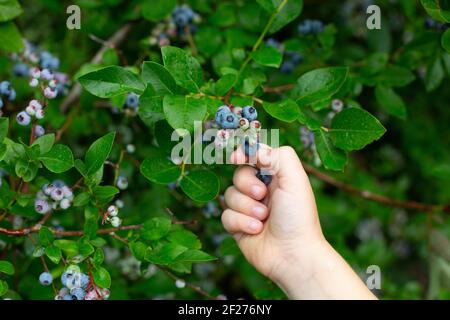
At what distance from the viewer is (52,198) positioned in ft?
4.01

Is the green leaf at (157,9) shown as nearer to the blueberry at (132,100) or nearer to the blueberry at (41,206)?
the blueberry at (132,100)

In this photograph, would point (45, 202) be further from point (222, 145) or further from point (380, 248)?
point (380, 248)

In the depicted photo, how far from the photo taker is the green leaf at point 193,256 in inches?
43.1

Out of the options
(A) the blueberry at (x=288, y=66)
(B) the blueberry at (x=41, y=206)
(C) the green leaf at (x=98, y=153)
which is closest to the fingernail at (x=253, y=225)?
(C) the green leaf at (x=98, y=153)

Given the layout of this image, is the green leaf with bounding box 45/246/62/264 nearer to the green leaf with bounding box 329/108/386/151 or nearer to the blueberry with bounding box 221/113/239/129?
the blueberry with bounding box 221/113/239/129

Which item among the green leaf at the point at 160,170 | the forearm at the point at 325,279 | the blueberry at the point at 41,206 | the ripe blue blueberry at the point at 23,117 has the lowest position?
the forearm at the point at 325,279

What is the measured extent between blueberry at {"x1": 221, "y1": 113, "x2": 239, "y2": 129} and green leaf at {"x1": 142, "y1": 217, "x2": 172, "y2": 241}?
265mm

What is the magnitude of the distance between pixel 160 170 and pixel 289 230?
0.92 ft

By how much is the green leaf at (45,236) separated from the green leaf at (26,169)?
0.11 m

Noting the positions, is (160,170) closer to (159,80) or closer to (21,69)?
(159,80)

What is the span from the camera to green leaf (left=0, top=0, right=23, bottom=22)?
1.45 meters

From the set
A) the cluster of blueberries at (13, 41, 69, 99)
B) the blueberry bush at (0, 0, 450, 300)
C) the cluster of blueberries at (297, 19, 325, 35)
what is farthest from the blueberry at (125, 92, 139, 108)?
the cluster of blueberries at (297, 19, 325, 35)

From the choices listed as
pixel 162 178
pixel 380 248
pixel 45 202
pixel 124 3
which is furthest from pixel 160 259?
pixel 380 248

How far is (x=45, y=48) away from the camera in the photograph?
2.00 m
